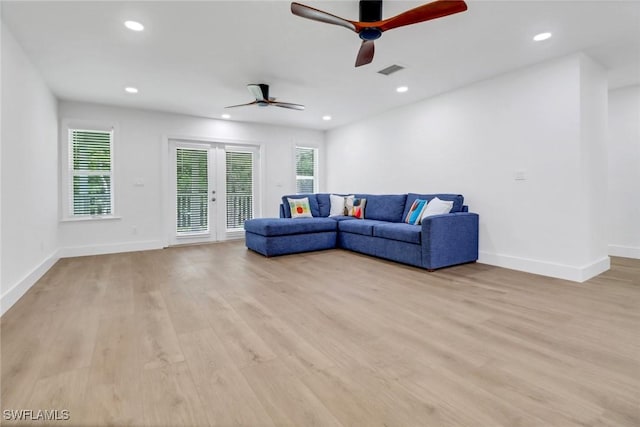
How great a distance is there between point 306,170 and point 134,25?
16.4 ft

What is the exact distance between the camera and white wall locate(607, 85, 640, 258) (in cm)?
447

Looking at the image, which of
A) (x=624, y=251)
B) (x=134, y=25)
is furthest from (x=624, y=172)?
(x=134, y=25)

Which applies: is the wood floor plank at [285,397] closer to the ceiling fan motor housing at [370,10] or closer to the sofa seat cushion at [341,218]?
the ceiling fan motor housing at [370,10]

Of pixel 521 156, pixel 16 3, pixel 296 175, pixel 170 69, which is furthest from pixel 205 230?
pixel 521 156

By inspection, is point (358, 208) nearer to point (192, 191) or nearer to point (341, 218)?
point (341, 218)

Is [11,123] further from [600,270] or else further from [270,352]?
[600,270]

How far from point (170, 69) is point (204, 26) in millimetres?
1234

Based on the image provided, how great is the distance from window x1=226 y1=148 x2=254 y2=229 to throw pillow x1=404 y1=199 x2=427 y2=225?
3.60m

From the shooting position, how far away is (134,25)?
279cm

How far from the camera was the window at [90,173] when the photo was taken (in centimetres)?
507

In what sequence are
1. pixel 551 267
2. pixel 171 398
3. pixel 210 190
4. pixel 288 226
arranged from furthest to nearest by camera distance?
1. pixel 210 190
2. pixel 288 226
3. pixel 551 267
4. pixel 171 398

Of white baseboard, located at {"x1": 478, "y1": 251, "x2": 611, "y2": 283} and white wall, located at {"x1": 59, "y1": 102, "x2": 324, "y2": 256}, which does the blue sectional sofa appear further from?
white wall, located at {"x1": 59, "y1": 102, "x2": 324, "y2": 256}

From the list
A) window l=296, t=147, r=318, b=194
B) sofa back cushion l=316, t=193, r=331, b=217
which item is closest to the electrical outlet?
sofa back cushion l=316, t=193, r=331, b=217

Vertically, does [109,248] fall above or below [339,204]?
below
